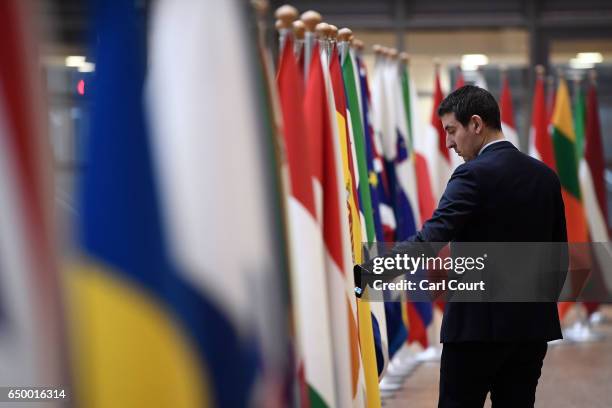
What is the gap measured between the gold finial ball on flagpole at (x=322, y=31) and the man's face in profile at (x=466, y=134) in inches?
57.3

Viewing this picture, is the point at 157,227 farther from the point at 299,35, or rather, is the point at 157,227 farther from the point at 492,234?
the point at 299,35

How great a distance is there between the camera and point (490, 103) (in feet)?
12.3

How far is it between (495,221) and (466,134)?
37cm

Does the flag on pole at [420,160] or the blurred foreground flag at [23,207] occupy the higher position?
the blurred foreground flag at [23,207]

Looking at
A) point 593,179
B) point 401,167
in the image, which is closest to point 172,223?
point 401,167

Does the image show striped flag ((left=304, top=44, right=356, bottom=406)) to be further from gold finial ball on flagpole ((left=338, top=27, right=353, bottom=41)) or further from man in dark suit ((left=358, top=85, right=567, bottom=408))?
gold finial ball on flagpole ((left=338, top=27, right=353, bottom=41))

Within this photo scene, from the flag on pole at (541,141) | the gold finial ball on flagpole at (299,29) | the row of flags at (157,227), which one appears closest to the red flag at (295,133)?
the gold finial ball on flagpole at (299,29)

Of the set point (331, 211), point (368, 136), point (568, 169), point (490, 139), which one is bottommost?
point (568, 169)

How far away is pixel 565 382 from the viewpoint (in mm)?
7258

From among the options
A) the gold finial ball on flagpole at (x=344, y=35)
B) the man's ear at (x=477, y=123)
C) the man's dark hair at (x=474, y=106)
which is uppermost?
the gold finial ball on flagpole at (x=344, y=35)

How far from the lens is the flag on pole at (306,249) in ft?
12.3

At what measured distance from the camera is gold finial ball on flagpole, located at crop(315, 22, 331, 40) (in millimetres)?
5109

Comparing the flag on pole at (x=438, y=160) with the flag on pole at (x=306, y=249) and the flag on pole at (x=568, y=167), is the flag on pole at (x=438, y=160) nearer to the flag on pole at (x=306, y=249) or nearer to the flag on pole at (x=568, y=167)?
the flag on pole at (x=568, y=167)

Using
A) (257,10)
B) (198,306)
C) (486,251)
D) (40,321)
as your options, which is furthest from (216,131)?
(486,251)
